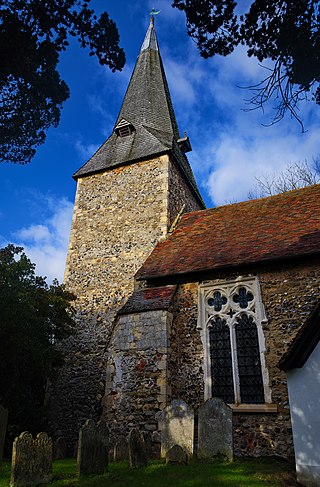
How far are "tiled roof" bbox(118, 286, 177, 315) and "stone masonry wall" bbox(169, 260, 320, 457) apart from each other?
1.35 ft

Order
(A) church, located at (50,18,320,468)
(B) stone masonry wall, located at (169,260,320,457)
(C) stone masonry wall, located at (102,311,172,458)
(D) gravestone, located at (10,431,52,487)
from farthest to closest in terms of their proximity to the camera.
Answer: (A) church, located at (50,18,320,468) < (C) stone masonry wall, located at (102,311,172,458) < (B) stone masonry wall, located at (169,260,320,457) < (D) gravestone, located at (10,431,52,487)

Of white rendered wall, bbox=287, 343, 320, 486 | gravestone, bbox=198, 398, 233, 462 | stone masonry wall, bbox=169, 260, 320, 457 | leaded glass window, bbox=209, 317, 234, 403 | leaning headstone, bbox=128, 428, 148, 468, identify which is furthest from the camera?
leaded glass window, bbox=209, 317, 234, 403

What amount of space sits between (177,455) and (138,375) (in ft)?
7.84

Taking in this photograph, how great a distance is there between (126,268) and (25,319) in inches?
185

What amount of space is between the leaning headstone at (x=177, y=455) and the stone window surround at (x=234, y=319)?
209 centimetres

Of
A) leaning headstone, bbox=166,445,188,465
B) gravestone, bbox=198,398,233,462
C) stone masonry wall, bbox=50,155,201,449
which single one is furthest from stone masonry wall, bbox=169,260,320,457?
stone masonry wall, bbox=50,155,201,449

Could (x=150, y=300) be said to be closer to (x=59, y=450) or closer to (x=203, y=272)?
(x=203, y=272)

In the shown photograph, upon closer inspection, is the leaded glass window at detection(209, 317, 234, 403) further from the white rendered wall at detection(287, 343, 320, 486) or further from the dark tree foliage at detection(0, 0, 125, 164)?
the dark tree foliage at detection(0, 0, 125, 164)

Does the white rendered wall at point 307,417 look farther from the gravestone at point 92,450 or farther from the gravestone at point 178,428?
the gravestone at point 92,450

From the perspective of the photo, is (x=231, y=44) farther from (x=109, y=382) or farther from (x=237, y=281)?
(x=109, y=382)

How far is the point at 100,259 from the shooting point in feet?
43.5

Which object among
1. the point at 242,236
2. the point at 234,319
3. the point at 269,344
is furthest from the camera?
the point at 242,236

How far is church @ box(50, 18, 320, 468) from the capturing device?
748 centimetres

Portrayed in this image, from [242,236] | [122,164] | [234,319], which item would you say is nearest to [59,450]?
[234,319]
